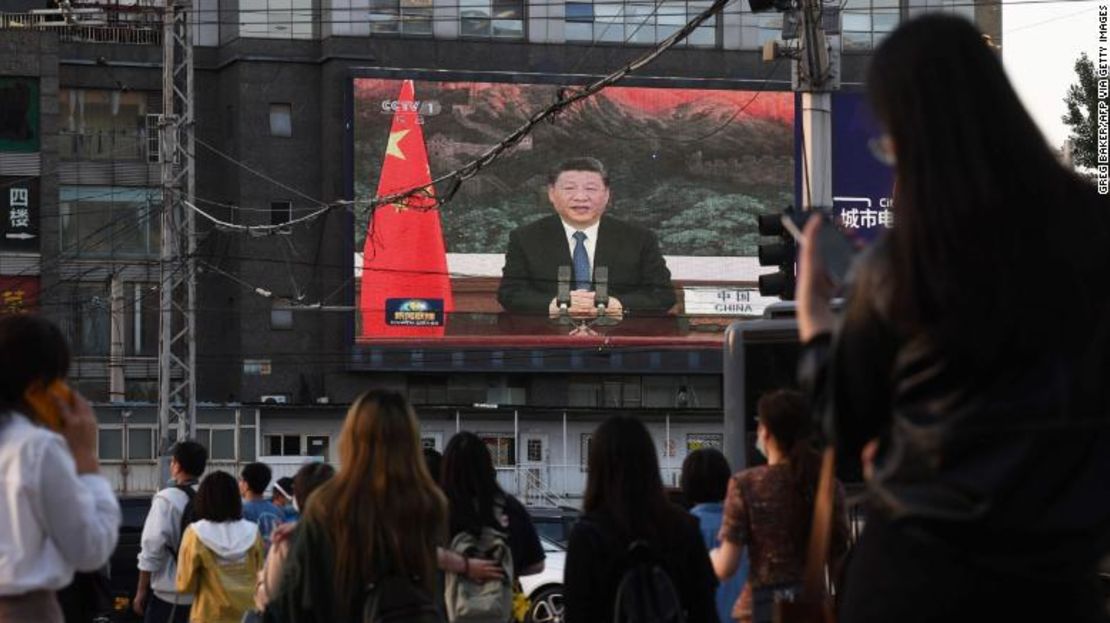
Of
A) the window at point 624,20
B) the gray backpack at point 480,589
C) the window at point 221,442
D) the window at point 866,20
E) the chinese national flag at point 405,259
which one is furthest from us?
the window at point 866,20

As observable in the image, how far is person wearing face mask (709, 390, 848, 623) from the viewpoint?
7145 mm

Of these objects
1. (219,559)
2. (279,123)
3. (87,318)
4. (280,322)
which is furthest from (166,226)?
(279,123)

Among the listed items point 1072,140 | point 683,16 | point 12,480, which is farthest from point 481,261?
point 12,480

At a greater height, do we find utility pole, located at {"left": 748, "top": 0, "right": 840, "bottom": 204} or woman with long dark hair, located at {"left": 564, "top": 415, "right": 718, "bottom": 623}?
utility pole, located at {"left": 748, "top": 0, "right": 840, "bottom": 204}

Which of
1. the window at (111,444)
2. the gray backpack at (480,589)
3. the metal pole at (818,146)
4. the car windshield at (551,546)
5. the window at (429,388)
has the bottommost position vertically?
the window at (111,444)

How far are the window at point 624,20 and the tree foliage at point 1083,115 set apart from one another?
118 ft

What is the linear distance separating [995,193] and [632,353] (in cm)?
6778

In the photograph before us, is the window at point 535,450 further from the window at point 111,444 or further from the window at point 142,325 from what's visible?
the window at point 111,444

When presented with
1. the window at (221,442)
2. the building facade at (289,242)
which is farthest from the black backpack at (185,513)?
the window at (221,442)

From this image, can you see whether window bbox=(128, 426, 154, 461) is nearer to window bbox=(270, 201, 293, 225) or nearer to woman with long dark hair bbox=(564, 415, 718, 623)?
window bbox=(270, 201, 293, 225)

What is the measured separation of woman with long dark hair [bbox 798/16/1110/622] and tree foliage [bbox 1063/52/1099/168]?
3278cm

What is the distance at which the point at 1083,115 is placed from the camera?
117 feet

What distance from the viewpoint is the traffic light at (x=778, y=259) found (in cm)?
1903

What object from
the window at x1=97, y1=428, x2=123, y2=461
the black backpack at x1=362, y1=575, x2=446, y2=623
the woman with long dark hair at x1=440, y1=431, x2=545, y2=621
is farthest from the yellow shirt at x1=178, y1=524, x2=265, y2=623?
the window at x1=97, y1=428, x2=123, y2=461
